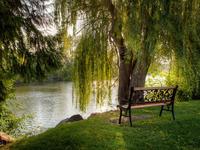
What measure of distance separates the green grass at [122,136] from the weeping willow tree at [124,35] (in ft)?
8.04

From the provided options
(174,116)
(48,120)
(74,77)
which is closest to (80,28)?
(74,77)

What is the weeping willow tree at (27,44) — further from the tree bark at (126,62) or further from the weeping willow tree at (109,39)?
the tree bark at (126,62)

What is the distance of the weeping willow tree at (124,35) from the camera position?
9867mm

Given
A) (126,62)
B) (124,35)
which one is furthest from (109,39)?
(124,35)

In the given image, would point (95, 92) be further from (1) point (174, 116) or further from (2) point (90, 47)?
(1) point (174, 116)

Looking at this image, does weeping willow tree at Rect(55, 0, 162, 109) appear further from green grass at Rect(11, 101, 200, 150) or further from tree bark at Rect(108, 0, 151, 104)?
green grass at Rect(11, 101, 200, 150)

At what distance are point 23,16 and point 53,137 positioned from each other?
2637 millimetres

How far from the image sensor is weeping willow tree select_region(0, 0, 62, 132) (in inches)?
243

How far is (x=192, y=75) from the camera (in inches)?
450

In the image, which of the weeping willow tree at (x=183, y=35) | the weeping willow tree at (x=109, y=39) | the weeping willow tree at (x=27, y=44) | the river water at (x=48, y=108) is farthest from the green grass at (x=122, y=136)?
the river water at (x=48, y=108)

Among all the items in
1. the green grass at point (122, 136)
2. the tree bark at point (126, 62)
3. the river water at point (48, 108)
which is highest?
the tree bark at point (126, 62)

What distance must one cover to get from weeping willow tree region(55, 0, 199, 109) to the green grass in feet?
8.04

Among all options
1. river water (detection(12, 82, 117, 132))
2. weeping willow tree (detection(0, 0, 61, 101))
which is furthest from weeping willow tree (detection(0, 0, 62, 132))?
river water (detection(12, 82, 117, 132))

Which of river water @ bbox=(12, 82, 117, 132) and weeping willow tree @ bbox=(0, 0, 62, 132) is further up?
weeping willow tree @ bbox=(0, 0, 62, 132)
